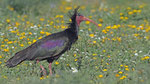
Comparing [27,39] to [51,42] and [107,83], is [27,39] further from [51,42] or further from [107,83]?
[107,83]

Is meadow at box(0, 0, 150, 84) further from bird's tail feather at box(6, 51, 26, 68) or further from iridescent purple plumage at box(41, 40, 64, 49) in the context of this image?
iridescent purple plumage at box(41, 40, 64, 49)

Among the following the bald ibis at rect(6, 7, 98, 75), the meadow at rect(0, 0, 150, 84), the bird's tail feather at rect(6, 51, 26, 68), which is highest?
the bald ibis at rect(6, 7, 98, 75)

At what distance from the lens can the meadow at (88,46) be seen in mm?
6457

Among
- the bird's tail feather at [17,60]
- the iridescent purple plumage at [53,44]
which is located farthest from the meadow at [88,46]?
the iridescent purple plumage at [53,44]

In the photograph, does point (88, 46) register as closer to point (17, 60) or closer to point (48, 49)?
point (48, 49)

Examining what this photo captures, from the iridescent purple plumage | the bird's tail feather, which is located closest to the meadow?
the bird's tail feather

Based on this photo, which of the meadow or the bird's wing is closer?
the meadow

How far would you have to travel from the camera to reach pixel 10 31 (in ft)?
32.0

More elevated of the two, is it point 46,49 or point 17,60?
point 46,49

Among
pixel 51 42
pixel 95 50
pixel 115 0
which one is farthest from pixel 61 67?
pixel 115 0

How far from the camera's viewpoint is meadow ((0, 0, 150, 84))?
21.2 feet

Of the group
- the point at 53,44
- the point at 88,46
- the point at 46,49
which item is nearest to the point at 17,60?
the point at 46,49

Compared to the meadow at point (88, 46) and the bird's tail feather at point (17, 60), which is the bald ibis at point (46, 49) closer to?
the bird's tail feather at point (17, 60)

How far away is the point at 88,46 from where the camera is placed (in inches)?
356
